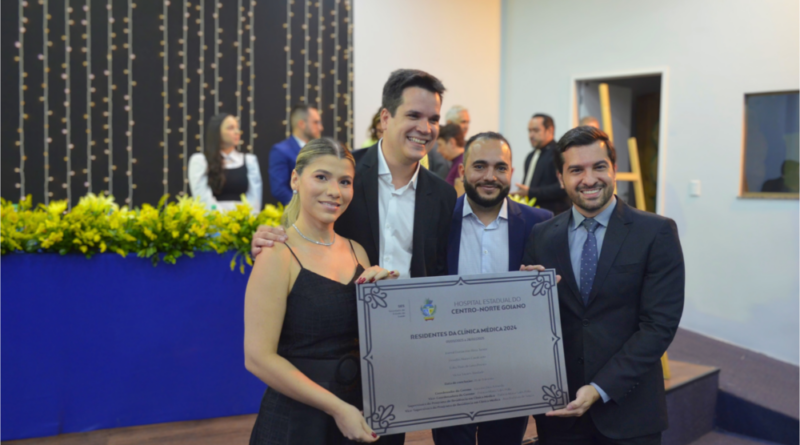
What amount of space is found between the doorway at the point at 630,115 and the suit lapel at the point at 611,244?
371 cm

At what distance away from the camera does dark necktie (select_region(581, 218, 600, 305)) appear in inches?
71.4

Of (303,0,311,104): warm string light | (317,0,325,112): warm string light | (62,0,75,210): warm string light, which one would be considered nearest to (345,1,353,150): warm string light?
(317,0,325,112): warm string light

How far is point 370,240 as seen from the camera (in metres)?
1.94

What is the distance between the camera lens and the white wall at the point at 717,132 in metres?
5.03

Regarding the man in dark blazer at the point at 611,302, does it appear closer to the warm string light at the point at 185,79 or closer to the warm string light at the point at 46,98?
the warm string light at the point at 185,79

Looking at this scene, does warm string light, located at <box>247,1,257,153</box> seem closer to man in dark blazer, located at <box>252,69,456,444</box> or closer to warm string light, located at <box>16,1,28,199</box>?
warm string light, located at <box>16,1,28,199</box>

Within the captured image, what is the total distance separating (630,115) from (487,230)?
19.0ft

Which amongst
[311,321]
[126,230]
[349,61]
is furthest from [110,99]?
Answer: [311,321]

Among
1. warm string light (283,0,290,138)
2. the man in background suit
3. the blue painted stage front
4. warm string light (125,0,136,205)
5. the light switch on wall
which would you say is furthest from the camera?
warm string light (283,0,290,138)

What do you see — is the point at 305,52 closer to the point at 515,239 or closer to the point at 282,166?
the point at 282,166

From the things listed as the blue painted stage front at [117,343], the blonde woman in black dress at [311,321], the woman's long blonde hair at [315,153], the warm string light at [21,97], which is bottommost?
the blue painted stage front at [117,343]

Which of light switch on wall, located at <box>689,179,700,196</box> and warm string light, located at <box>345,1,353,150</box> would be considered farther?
warm string light, located at <box>345,1,353,150</box>

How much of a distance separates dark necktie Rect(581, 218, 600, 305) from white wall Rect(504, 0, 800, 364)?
162 inches

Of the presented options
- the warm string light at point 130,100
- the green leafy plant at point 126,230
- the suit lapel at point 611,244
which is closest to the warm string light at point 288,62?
the warm string light at point 130,100
